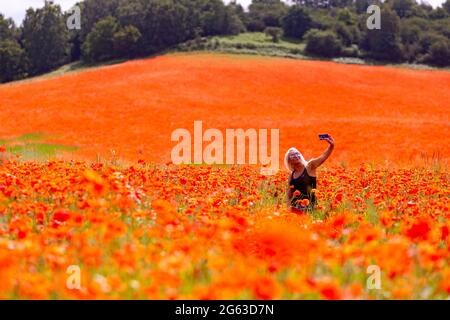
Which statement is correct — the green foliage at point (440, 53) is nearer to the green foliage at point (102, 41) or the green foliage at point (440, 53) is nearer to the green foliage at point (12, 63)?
the green foliage at point (102, 41)

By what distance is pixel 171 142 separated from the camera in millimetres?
15336

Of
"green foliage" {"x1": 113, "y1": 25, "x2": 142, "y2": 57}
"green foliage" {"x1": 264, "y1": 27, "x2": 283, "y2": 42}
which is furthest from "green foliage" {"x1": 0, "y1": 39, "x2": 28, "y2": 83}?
"green foliage" {"x1": 264, "y1": 27, "x2": 283, "y2": 42}

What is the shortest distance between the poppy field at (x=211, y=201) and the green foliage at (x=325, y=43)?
85.5 feet

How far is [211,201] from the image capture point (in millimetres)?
4719

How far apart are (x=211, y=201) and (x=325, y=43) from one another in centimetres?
4875

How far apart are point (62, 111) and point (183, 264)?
17883 mm

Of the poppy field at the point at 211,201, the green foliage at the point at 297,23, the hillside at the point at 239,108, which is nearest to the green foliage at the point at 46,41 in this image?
the green foliage at the point at 297,23

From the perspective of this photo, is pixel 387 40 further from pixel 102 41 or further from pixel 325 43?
pixel 102 41

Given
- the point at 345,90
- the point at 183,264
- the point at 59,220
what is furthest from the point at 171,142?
the point at 345,90

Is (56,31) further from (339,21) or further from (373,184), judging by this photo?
(373,184)

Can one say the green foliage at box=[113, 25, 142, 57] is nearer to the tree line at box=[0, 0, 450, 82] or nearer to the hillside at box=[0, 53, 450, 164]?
the tree line at box=[0, 0, 450, 82]

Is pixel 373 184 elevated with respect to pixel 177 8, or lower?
lower

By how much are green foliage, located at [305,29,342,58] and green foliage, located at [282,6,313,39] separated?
790cm

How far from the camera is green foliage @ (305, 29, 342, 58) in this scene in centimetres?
5166
